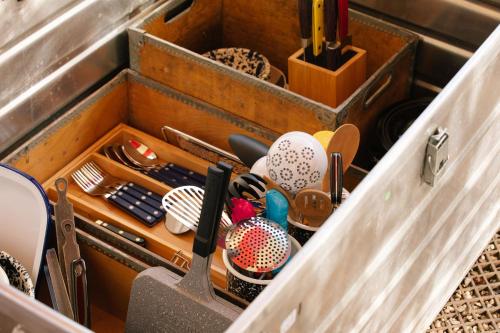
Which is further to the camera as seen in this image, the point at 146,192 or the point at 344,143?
Answer: the point at 146,192

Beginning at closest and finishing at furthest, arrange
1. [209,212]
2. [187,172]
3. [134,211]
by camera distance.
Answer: [209,212] → [134,211] → [187,172]

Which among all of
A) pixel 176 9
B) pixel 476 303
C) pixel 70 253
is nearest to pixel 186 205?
pixel 70 253

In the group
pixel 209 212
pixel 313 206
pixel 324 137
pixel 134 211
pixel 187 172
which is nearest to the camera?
pixel 209 212

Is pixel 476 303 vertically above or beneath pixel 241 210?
beneath

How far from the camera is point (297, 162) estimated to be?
143cm

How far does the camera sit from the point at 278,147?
1.46 m

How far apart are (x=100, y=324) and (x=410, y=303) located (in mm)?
609

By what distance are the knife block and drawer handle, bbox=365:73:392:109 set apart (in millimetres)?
46

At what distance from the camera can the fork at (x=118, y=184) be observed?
172cm

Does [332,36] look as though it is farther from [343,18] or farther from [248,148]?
[248,148]

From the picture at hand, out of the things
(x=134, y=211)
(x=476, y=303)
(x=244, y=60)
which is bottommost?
(x=476, y=303)

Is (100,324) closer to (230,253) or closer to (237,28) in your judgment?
(230,253)

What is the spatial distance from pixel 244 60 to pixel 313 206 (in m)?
0.60

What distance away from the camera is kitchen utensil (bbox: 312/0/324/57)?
5.55 ft
